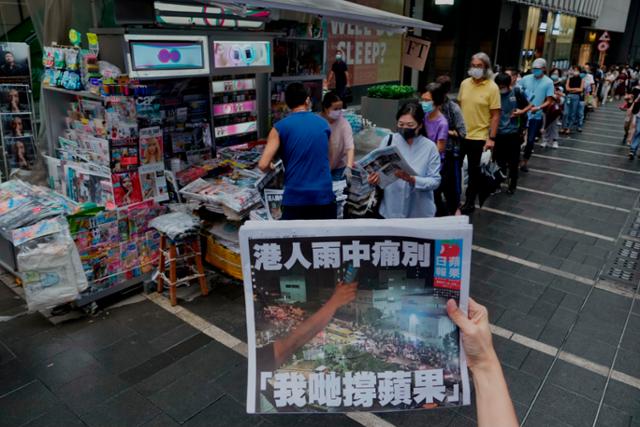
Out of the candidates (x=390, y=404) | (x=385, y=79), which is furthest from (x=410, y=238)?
(x=385, y=79)

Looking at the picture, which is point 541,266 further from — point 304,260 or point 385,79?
point 385,79

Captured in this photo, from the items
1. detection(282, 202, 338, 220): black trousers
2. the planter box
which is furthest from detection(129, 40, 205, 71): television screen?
the planter box

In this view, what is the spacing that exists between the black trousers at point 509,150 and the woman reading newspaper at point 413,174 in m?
3.94

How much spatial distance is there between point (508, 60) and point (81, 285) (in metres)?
21.3

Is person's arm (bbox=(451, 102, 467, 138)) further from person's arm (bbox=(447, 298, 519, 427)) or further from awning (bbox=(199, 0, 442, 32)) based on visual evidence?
person's arm (bbox=(447, 298, 519, 427))

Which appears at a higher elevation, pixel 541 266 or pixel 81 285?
pixel 81 285

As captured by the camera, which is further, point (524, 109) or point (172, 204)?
point (524, 109)

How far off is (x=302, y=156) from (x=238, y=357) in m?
1.69

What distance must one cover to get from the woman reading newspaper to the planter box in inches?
142

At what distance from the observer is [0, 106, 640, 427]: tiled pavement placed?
10.5 ft

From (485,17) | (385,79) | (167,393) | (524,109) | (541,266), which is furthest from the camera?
(485,17)

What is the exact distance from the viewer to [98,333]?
401cm

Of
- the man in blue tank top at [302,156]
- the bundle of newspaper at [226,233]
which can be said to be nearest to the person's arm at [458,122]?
the man in blue tank top at [302,156]

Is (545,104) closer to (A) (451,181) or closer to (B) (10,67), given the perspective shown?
(A) (451,181)
